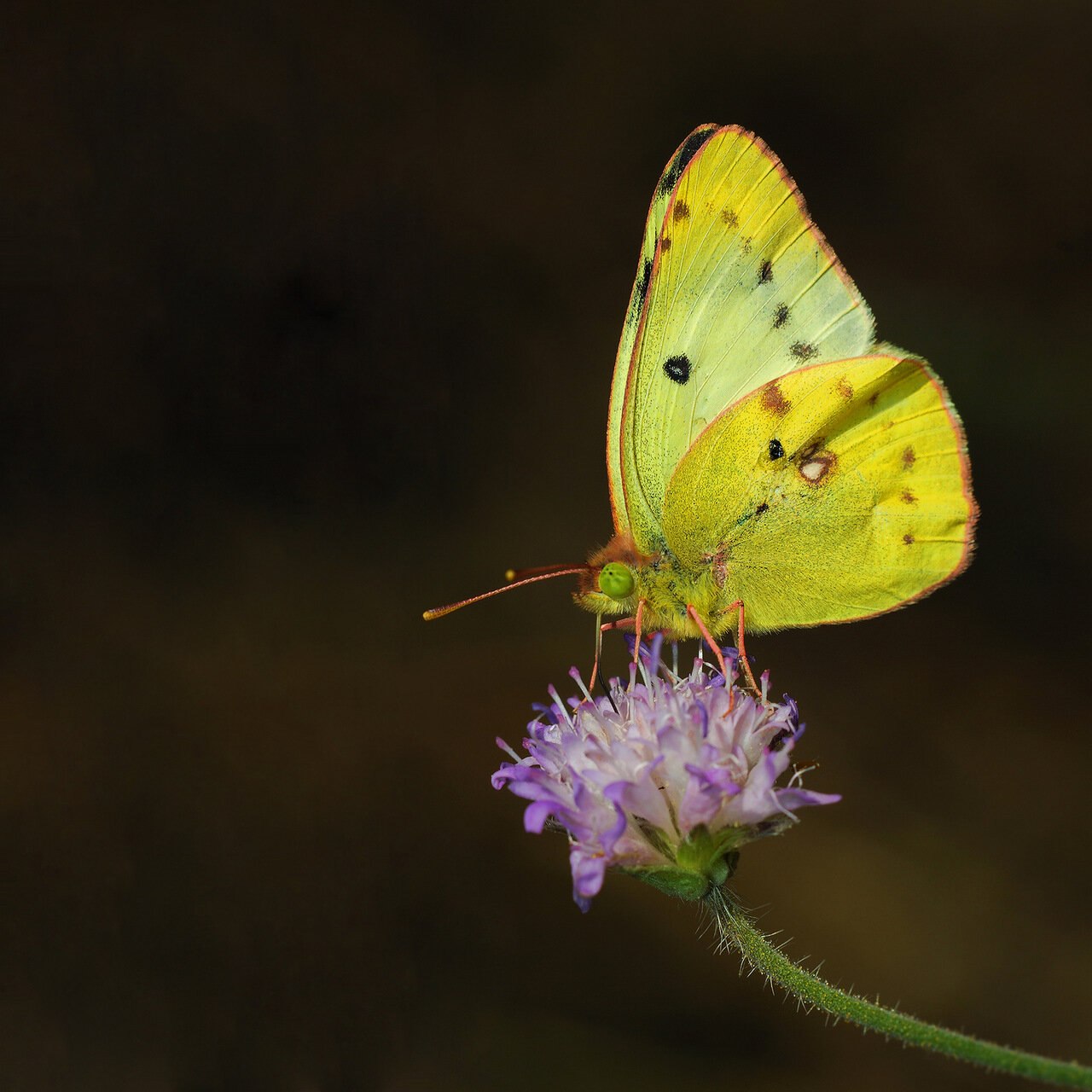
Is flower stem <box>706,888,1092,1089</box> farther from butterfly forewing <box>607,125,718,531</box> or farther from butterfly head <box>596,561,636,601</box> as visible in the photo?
butterfly forewing <box>607,125,718,531</box>

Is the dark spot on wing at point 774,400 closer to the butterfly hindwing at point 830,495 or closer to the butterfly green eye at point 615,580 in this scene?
the butterfly hindwing at point 830,495

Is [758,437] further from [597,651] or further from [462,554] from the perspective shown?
[462,554]

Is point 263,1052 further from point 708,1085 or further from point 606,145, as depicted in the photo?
point 606,145

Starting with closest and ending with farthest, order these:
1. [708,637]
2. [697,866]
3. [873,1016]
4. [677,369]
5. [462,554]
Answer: [873,1016] < [697,866] < [708,637] < [677,369] < [462,554]

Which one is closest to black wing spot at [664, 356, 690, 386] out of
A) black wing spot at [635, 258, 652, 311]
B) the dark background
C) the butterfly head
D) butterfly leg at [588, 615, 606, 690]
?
black wing spot at [635, 258, 652, 311]

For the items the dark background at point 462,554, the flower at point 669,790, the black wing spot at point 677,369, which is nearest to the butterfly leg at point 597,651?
the flower at point 669,790

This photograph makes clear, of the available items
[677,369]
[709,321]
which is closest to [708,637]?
[677,369]
